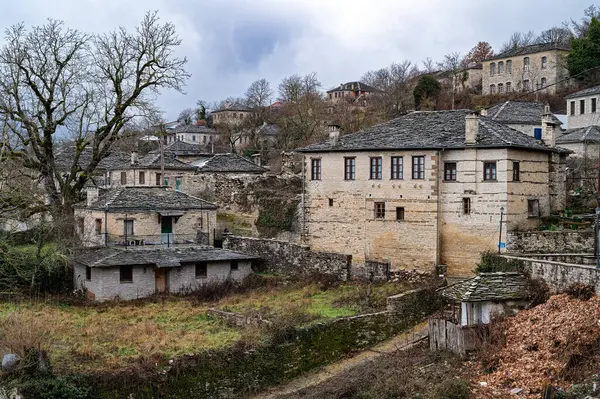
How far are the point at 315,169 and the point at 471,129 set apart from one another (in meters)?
8.46

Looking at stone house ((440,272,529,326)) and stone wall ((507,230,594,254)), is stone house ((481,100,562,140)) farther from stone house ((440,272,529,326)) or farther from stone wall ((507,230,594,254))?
stone house ((440,272,529,326))

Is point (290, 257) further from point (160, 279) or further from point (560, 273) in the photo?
point (560, 273)

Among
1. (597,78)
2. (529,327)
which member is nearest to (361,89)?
(597,78)

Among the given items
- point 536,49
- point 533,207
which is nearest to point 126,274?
point 533,207

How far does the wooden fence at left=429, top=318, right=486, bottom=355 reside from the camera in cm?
1927

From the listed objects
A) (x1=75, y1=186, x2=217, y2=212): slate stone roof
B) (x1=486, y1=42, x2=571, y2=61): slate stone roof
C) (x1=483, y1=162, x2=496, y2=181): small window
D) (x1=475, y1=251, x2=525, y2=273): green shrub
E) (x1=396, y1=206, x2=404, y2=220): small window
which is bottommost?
(x1=475, y1=251, x2=525, y2=273): green shrub

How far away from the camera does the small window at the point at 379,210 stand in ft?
103

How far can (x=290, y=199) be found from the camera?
129 ft

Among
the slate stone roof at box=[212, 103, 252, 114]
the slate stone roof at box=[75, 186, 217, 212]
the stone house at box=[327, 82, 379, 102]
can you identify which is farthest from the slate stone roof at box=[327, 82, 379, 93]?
the slate stone roof at box=[75, 186, 217, 212]

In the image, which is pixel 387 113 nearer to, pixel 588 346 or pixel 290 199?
pixel 290 199

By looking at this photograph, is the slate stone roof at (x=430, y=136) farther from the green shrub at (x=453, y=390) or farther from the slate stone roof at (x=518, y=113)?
the slate stone roof at (x=518, y=113)

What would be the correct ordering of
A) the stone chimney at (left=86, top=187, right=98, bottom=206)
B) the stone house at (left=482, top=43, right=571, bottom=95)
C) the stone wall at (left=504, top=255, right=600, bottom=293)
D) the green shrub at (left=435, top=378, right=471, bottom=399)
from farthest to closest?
the stone house at (left=482, top=43, right=571, bottom=95), the stone chimney at (left=86, top=187, right=98, bottom=206), the stone wall at (left=504, top=255, right=600, bottom=293), the green shrub at (left=435, top=378, right=471, bottom=399)

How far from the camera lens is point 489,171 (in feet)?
94.3

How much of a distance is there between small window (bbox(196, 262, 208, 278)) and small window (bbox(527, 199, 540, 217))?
15.4m
